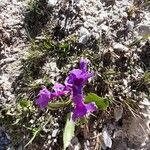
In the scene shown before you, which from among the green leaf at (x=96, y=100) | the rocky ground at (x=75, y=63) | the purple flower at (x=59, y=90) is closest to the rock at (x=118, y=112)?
the rocky ground at (x=75, y=63)

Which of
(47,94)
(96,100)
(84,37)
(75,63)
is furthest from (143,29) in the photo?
(47,94)

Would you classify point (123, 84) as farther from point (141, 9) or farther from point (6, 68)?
point (6, 68)

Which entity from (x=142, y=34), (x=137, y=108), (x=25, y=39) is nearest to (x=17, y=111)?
(x=25, y=39)

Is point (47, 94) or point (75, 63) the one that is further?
point (75, 63)

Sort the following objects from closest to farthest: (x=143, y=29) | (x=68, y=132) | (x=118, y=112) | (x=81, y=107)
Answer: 1. (x=81, y=107)
2. (x=68, y=132)
3. (x=118, y=112)
4. (x=143, y=29)

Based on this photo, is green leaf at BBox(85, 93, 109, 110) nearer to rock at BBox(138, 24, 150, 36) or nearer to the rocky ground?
the rocky ground

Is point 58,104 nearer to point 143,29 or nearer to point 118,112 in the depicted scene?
point 118,112

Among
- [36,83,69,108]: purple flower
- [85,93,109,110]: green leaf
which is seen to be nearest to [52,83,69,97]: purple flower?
[36,83,69,108]: purple flower

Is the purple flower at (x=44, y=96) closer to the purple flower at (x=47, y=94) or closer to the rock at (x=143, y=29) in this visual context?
the purple flower at (x=47, y=94)
